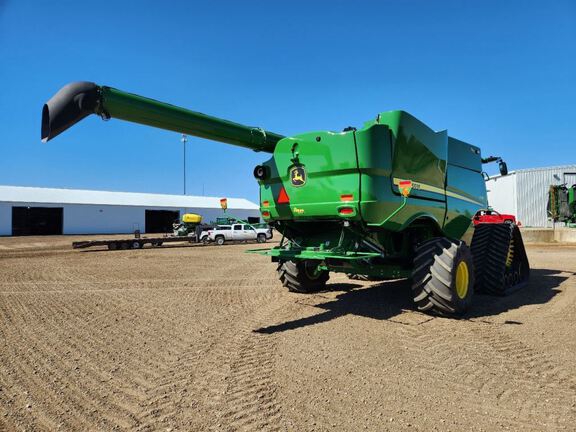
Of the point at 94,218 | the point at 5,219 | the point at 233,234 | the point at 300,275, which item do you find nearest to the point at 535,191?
the point at 233,234

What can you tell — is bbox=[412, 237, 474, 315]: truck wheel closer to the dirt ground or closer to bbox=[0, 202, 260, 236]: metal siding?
the dirt ground

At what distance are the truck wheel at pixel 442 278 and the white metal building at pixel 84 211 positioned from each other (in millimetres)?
43665

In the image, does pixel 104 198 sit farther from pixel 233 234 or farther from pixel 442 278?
pixel 442 278

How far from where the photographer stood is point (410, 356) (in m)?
4.23

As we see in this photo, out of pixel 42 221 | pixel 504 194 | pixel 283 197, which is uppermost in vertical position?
pixel 504 194

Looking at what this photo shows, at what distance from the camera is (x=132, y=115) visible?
5023 mm

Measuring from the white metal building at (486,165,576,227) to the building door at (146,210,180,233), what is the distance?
36306mm

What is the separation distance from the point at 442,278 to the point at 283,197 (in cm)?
275

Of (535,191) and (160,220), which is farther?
(160,220)

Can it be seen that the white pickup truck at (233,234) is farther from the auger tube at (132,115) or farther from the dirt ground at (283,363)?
the auger tube at (132,115)

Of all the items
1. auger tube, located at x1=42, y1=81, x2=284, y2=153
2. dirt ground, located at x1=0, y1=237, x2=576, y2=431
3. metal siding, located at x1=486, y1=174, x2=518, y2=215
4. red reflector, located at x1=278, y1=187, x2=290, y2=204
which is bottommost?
dirt ground, located at x1=0, y1=237, x2=576, y2=431

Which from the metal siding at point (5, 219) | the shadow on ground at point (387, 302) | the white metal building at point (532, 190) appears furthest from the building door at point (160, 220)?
the shadow on ground at point (387, 302)

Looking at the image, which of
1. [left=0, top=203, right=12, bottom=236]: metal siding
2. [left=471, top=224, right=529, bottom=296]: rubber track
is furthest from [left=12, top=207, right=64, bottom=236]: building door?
[left=471, top=224, right=529, bottom=296]: rubber track

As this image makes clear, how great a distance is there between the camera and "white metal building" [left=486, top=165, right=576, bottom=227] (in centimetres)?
3075
